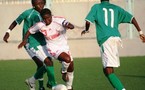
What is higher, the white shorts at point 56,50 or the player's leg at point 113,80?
the white shorts at point 56,50

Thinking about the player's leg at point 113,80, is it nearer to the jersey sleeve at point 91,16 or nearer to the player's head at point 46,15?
the jersey sleeve at point 91,16

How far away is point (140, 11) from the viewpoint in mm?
21250

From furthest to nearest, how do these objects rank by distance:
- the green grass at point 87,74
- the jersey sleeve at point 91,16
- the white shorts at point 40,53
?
1. the green grass at point 87,74
2. the white shorts at point 40,53
3. the jersey sleeve at point 91,16

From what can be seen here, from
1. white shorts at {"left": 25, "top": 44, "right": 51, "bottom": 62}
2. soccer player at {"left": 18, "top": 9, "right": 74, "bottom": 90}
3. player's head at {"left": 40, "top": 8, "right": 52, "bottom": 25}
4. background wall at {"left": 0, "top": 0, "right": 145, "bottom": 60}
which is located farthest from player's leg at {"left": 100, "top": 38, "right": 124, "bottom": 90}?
background wall at {"left": 0, "top": 0, "right": 145, "bottom": 60}

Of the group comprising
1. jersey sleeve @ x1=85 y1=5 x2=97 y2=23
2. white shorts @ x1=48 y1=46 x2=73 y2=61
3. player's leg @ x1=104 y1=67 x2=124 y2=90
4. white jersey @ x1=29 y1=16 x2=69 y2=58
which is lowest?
player's leg @ x1=104 y1=67 x2=124 y2=90

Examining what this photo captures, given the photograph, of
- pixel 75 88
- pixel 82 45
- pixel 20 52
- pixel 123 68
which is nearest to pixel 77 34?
pixel 82 45

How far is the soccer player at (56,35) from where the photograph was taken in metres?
10.9

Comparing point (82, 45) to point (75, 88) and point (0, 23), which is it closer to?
point (0, 23)

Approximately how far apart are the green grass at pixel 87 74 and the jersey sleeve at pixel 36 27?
6.28ft

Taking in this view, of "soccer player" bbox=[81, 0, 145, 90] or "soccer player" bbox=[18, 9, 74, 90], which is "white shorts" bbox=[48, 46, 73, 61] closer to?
"soccer player" bbox=[18, 9, 74, 90]

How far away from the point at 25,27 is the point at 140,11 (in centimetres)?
1009

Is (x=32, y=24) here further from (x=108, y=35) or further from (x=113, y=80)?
(x=113, y=80)

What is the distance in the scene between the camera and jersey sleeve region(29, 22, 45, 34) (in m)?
11.1

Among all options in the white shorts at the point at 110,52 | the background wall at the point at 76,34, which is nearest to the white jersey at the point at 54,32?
the white shorts at the point at 110,52
